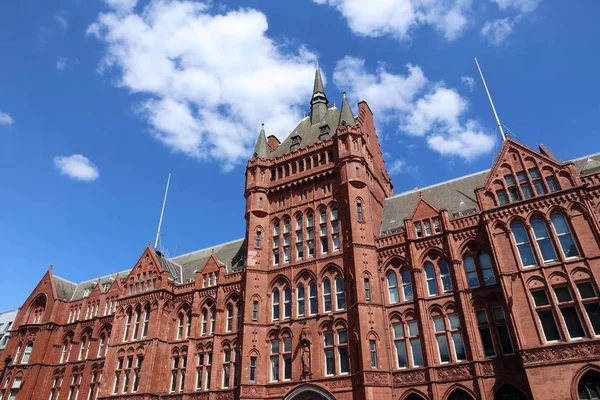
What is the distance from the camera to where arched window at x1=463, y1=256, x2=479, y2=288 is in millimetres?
32531

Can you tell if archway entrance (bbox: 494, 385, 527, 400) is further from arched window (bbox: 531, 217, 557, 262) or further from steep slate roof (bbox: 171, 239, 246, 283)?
steep slate roof (bbox: 171, 239, 246, 283)

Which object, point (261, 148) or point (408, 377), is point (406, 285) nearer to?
point (408, 377)

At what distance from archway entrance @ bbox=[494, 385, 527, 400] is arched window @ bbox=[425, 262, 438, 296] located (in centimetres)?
781

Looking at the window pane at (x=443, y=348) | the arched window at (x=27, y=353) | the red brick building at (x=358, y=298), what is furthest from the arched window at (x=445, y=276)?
the arched window at (x=27, y=353)

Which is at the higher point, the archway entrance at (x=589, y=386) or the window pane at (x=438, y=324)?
the window pane at (x=438, y=324)

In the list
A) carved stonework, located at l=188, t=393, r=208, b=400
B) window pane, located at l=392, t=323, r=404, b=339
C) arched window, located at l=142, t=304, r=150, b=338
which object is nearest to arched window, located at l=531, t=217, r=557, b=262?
window pane, located at l=392, t=323, r=404, b=339

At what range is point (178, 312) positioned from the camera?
45.0 m

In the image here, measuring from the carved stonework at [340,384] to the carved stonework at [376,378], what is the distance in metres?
1.96

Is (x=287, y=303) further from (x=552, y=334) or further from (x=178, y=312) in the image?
(x=552, y=334)

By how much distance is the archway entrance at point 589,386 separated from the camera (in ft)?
80.2

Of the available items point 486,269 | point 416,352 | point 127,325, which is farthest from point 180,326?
point 486,269

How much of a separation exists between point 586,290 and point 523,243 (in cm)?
467

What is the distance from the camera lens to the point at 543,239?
29578mm

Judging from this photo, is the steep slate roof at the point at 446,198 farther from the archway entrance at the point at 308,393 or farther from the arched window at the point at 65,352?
the arched window at the point at 65,352
